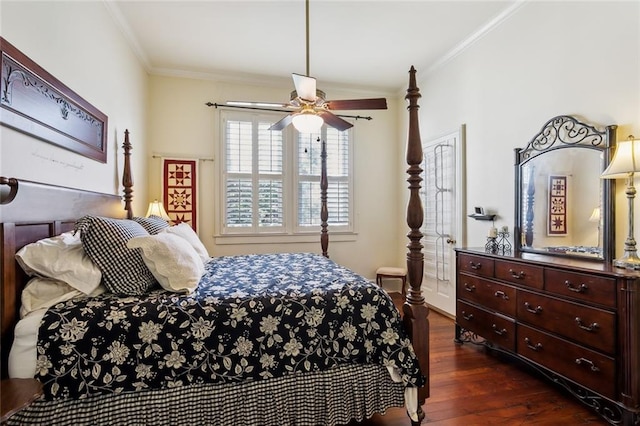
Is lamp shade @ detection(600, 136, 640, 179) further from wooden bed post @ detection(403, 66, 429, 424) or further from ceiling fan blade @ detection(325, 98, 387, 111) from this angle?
ceiling fan blade @ detection(325, 98, 387, 111)

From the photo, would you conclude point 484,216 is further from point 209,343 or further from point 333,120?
point 209,343

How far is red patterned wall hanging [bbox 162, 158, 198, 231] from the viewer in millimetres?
4070

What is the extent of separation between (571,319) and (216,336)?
6.85 feet

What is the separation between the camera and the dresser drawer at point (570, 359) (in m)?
1.80

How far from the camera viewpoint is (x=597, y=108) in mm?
2256

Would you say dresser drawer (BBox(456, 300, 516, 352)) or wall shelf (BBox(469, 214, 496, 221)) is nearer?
dresser drawer (BBox(456, 300, 516, 352))

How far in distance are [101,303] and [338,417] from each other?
1.32 metres

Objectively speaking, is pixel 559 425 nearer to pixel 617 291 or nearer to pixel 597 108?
pixel 617 291

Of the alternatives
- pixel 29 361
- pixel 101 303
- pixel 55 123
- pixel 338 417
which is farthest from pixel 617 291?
pixel 55 123

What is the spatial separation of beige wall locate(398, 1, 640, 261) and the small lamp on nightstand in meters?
0.17

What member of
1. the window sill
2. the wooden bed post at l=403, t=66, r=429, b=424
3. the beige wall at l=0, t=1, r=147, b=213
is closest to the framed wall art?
the beige wall at l=0, t=1, r=147, b=213

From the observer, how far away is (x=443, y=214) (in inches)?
153

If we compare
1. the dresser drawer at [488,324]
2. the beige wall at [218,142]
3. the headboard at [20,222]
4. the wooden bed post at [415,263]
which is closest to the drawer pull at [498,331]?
the dresser drawer at [488,324]

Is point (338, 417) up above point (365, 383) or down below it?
below
